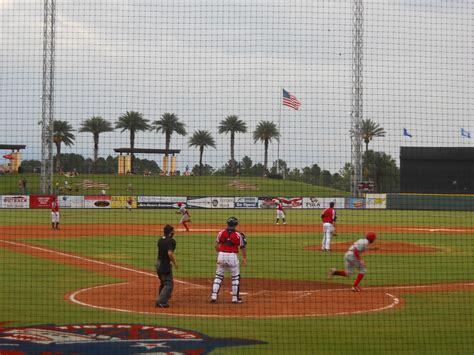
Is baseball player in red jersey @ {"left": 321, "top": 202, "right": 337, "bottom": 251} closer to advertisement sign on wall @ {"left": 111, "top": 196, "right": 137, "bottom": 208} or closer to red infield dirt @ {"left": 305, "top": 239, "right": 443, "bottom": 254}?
red infield dirt @ {"left": 305, "top": 239, "right": 443, "bottom": 254}

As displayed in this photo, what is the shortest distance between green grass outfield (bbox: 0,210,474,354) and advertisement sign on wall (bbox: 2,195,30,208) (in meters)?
→ 26.2

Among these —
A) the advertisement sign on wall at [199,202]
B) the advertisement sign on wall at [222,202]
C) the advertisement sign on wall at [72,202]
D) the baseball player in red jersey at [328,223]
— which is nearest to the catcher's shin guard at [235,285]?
the baseball player in red jersey at [328,223]

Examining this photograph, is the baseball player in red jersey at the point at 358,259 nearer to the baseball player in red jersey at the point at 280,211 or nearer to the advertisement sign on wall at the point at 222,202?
the baseball player in red jersey at the point at 280,211

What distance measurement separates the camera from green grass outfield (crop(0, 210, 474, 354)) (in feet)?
37.2

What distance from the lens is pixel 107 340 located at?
1109 centimetres

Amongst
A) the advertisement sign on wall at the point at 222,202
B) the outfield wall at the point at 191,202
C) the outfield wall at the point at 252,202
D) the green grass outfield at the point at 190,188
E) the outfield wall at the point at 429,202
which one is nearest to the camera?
the green grass outfield at the point at 190,188

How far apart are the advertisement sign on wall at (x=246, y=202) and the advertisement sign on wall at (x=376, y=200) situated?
980 cm

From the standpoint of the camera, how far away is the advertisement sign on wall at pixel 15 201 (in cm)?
5625

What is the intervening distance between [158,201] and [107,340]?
5074cm

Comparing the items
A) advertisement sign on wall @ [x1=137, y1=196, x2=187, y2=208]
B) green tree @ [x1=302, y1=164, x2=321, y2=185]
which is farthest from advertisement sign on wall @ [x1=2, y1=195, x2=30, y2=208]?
green tree @ [x1=302, y1=164, x2=321, y2=185]

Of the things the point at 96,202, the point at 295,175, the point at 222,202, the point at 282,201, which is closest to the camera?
the point at 295,175

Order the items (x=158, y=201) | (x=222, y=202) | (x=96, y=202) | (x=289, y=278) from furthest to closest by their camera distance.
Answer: (x=222, y=202), (x=158, y=201), (x=96, y=202), (x=289, y=278)

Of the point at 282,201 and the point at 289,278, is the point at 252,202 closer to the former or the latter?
the point at 282,201

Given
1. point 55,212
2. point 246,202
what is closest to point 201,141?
point 55,212
